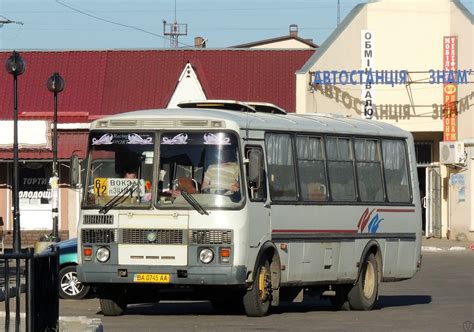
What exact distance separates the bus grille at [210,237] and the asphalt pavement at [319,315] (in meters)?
1.05

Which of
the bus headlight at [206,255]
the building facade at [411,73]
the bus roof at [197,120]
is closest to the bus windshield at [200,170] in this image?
the bus roof at [197,120]

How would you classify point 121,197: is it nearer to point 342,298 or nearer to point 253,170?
point 253,170

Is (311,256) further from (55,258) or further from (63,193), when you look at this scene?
(63,193)

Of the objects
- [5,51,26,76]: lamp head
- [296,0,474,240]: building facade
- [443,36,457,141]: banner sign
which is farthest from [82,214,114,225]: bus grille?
[443,36,457,141]: banner sign

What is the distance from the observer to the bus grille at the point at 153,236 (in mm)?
17812

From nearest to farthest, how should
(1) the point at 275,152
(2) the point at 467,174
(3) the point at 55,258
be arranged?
(3) the point at 55,258 < (1) the point at 275,152 < (2) the point at 467,174

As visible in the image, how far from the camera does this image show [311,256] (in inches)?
768

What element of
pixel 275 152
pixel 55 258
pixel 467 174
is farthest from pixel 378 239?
pixel 467 174

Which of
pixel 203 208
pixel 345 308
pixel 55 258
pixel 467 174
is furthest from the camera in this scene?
pixel 467 174

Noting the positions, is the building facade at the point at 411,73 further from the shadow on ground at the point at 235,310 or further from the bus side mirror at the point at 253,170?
the bus side mirror at the point at 253,170

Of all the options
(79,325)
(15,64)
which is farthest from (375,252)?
(15,64)

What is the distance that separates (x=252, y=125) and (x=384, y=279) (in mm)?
4198

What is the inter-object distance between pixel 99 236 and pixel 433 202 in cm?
3107

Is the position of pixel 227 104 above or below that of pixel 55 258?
above
